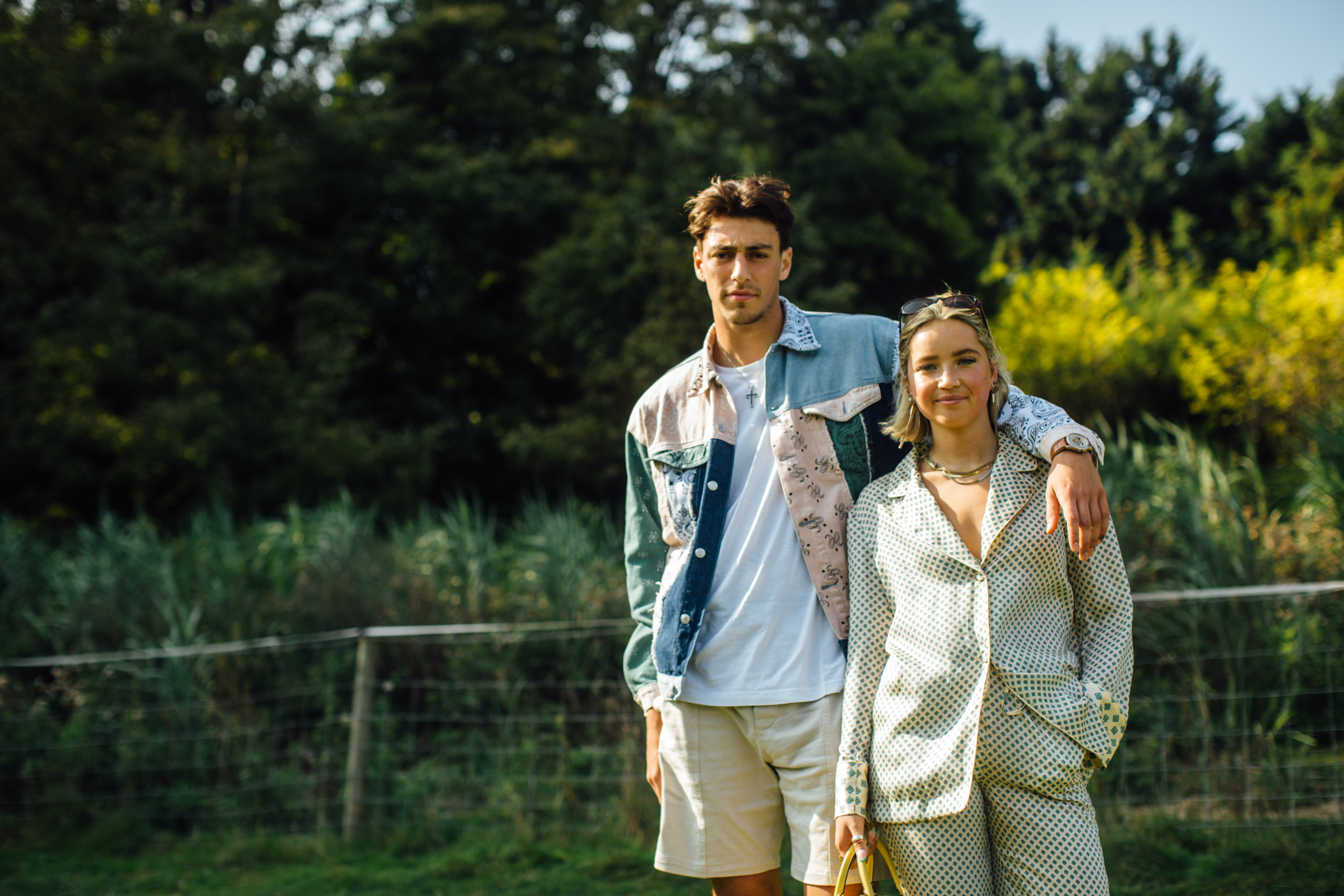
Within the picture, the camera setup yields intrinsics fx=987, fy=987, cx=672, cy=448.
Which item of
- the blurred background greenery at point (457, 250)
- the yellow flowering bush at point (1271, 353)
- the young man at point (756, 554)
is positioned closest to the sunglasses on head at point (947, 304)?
the young man at point (756, 554)

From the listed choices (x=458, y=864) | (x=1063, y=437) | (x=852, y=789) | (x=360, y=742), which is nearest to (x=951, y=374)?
(x=1063, y=437)

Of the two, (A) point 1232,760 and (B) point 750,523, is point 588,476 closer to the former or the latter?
(A) point 1232,760

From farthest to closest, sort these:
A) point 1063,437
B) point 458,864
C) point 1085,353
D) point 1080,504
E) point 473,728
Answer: point 1085,353 → point 473,728 → point 458,864 → point 1063,437 → point 1080,504

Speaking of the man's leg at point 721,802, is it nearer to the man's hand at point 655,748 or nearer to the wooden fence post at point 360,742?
the man's hand at point 655,748

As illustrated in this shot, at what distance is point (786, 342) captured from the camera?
227cm

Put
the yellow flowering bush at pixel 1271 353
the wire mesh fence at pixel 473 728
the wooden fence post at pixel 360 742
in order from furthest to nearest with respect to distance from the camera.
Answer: the yellow flowering bush at pixel 1271 353
the wooden fence post at pixel 360 742
the wire mesh fence at pixel 473 728

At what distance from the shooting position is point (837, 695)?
2.03m

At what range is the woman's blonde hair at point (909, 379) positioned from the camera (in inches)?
77.7

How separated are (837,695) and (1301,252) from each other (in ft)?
58.1

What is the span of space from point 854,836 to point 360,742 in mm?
3134

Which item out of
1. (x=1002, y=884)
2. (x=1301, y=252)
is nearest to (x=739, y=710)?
(x=1002, y=884)

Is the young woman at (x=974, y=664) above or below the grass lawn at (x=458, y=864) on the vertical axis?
above

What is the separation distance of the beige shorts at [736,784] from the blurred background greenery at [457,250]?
25.9 feet

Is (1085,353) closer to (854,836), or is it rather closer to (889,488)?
(889,488)
